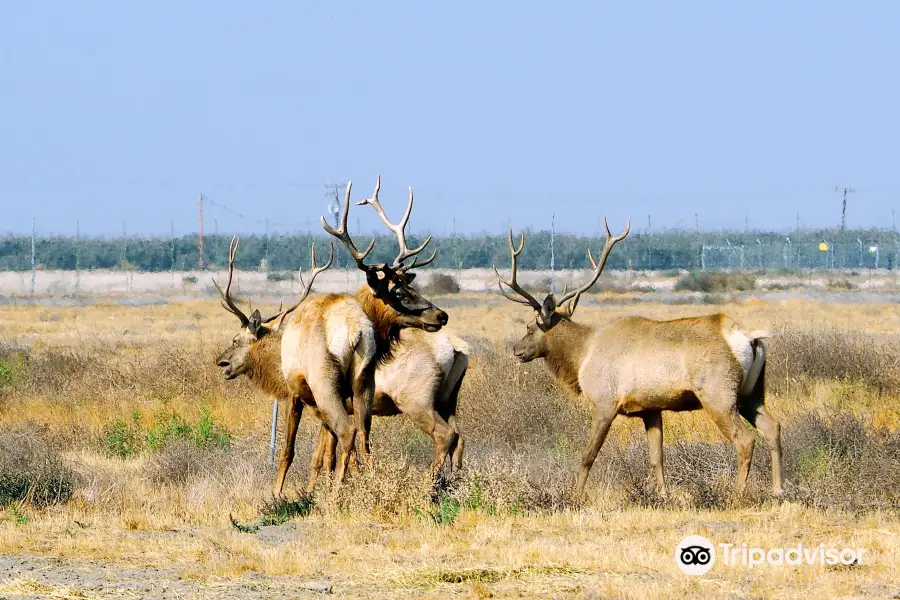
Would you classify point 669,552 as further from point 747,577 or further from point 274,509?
point 274,509

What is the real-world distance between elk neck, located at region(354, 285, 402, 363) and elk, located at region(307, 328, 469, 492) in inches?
7.9

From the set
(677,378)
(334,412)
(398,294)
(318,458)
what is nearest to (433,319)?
(398,294)

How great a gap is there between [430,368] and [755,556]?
504 centimetres

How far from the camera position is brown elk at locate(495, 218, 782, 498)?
39.5ft

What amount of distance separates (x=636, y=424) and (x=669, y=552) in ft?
24.9

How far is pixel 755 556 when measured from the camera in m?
9.16

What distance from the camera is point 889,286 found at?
7212cm

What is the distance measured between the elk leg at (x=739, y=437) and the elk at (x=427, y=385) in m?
2.79

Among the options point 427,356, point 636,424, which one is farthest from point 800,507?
point 636,424

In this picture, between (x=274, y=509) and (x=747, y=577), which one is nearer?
(x=747, y=577)

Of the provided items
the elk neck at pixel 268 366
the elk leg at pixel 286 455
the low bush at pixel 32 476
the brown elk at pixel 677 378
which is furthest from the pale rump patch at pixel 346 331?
the low bush at pixel 32 476

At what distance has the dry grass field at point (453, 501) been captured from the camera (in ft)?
28.6

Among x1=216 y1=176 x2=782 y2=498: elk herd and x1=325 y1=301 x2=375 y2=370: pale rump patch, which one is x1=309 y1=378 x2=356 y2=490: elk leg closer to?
x1=216 y1=176 x2=782 y2=498: elk herd

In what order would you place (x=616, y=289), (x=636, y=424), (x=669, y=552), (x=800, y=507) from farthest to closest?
(x=616, y=289) → (x=636, y=424) → (x=800, y=507) → (x=669, y=552)
